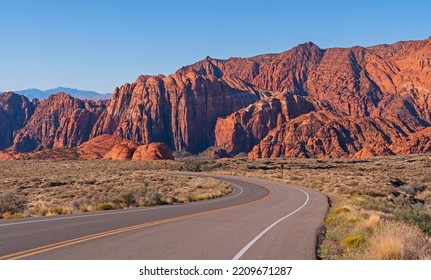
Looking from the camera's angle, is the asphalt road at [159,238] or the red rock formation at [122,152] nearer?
the asphalt road at [159,238]

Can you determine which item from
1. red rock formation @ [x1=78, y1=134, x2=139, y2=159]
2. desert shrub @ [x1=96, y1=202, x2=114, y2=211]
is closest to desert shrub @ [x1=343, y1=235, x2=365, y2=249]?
desert shrub @ [x1=96, y1=202, x2=114, y2=211]

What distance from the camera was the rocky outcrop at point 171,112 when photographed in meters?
188

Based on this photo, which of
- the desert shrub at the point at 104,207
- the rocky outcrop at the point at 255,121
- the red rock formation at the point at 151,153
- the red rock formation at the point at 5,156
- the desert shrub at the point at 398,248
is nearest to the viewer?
the desert shrub at the point at 398,248

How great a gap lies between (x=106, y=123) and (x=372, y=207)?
575 feet

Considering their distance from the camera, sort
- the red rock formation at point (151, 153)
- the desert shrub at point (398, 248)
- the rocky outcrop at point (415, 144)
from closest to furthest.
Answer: the desert shrub at point (398, 248) < the red rock formation at point (151, 153) < the rocky outcrop at point (415, 144)

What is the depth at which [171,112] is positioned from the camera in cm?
19450

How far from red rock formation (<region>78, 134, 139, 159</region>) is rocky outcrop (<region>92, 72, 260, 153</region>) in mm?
28904

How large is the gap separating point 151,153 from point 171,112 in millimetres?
74588

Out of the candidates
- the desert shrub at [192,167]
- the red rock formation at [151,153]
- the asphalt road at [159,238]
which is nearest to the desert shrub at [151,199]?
the asphalt road at [159,238]

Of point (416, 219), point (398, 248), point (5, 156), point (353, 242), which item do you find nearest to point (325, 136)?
point (5, 156)

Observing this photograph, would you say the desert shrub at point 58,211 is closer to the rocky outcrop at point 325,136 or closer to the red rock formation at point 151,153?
the red rock formation at point 151,153

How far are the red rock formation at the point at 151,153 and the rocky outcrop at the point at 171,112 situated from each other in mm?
57480

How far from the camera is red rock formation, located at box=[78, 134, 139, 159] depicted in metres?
128

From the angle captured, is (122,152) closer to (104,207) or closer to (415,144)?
(415,144)
